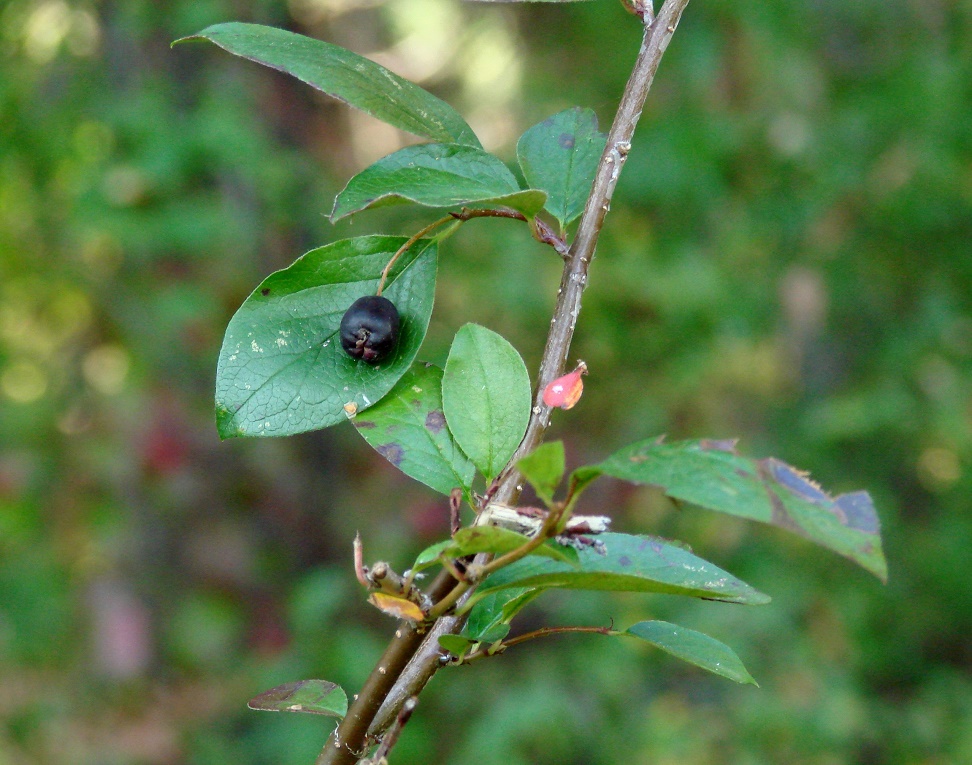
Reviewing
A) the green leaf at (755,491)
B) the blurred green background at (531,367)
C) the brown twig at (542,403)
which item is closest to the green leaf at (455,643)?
the brown twig at (542,403)

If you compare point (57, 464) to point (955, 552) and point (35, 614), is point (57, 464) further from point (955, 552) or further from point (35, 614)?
point (955, 552)

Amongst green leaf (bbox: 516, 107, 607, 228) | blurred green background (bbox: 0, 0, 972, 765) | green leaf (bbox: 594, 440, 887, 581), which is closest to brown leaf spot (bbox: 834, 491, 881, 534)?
green leaf (bbox: 594, 440, 887, 581)

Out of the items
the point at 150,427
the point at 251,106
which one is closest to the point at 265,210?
the point at 251,106

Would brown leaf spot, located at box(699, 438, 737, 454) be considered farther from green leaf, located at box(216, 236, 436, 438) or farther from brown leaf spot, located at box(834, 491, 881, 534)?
green leaf, located at box(216, 236, 436, 438)

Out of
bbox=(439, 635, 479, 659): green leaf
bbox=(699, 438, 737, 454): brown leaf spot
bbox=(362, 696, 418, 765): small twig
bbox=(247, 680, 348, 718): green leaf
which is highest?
bbox=(699, 438, 737, 454): brown leaf spot

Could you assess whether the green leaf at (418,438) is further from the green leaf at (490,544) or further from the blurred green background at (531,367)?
the blurred green background at (531,367)

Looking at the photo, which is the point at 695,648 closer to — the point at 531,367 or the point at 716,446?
the point at 716,446
